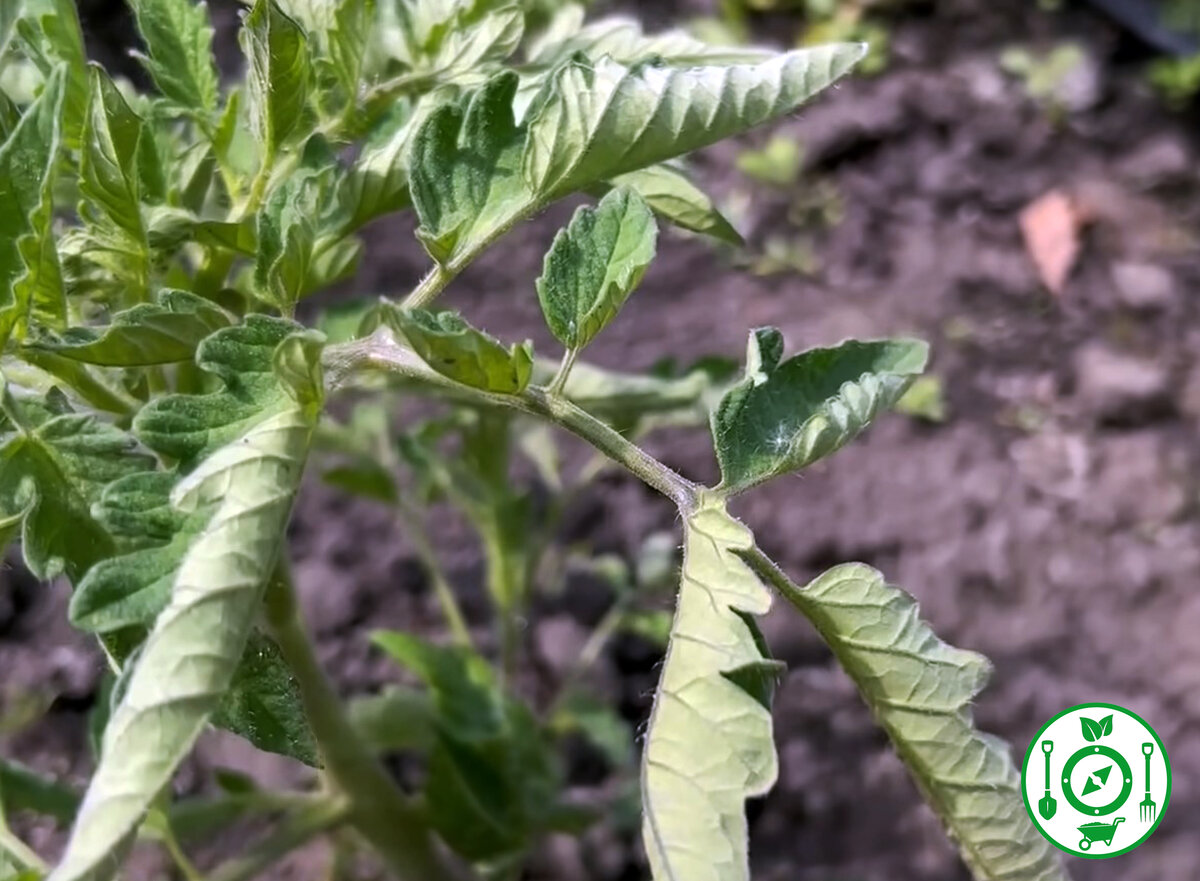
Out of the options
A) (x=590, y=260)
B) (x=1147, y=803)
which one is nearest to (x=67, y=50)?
(x=590, y=260)

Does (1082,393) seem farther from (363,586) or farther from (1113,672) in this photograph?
(363,586)

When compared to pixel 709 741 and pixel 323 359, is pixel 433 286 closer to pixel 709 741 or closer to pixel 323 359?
pixel 323 359

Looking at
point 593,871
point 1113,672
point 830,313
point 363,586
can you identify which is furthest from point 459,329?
point 830,313

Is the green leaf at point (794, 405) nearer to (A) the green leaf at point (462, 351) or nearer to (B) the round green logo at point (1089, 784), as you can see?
(A) the green leaf at point (462, 351)

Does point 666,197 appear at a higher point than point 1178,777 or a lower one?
higher

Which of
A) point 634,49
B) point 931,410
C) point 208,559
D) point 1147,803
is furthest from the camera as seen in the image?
point 931,410

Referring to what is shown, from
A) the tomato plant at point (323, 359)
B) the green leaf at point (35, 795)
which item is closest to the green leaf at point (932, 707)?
the tomato plant at point (323, 359)
